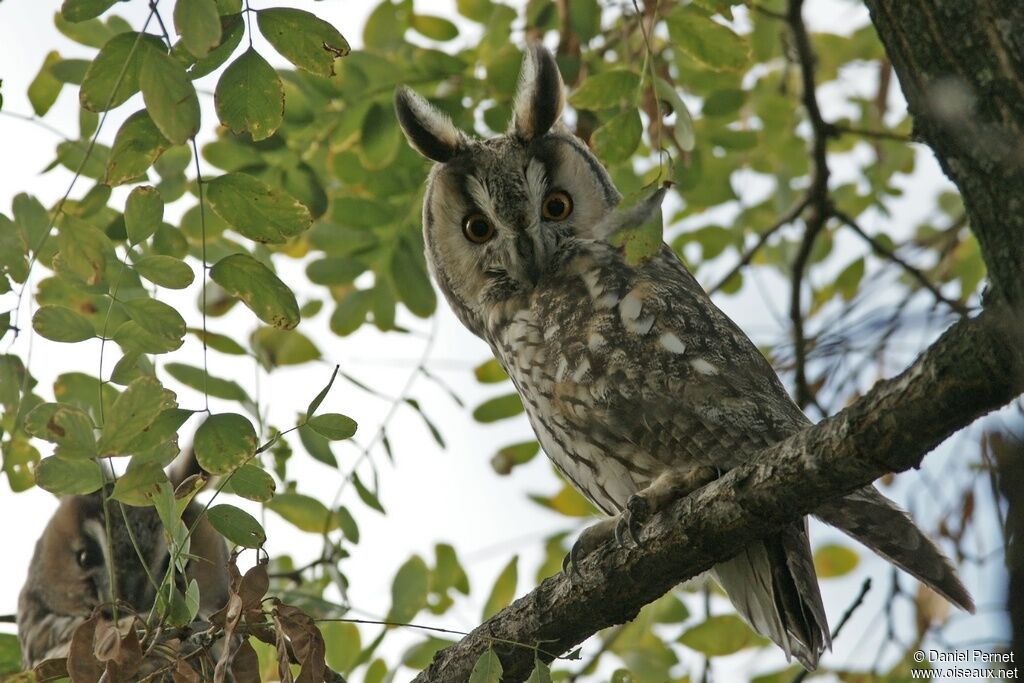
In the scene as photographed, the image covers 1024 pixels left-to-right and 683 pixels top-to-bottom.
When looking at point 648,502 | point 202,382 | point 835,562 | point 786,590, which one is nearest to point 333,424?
point 648,502

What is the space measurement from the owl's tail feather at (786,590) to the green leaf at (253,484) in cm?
101

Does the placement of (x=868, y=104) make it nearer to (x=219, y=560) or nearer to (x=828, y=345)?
(x=828, y=345)

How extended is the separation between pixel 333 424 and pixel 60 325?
1.85ft

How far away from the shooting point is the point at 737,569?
2523mm

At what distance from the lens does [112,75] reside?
1.67m

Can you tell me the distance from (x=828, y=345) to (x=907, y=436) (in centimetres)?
59

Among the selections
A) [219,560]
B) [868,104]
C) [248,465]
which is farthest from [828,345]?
[868,104]

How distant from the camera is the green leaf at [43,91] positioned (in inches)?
98.8

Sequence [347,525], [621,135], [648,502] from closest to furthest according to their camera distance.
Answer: [648,502]
[621,135]
[347,525]

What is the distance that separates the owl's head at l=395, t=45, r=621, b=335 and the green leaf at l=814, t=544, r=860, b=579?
148 centimetres

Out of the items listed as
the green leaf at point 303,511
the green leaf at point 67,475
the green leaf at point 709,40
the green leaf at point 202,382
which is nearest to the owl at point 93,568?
the green leaf at point 303,511

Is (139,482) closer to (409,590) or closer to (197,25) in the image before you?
(197,25)

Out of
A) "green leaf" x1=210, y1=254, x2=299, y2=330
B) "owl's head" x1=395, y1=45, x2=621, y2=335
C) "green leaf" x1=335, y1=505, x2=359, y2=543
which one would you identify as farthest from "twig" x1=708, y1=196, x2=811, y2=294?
"green leaf" x1=210, y1=254, x2=299, y2=330

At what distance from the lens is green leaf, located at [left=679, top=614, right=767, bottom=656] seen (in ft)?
8.93
